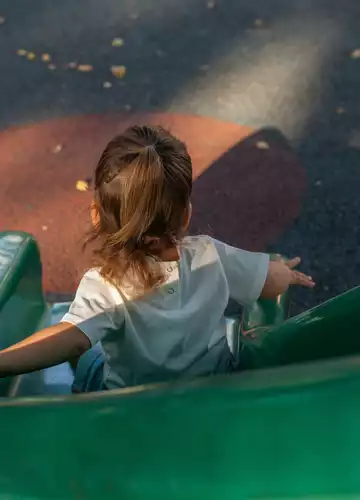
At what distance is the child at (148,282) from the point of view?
0.96m

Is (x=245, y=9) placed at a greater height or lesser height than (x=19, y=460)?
lesser

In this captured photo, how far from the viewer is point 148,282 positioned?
39.9 inches

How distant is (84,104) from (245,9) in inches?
39.1

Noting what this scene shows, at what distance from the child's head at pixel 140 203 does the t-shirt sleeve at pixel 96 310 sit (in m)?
0.02

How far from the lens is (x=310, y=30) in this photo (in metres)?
3.19

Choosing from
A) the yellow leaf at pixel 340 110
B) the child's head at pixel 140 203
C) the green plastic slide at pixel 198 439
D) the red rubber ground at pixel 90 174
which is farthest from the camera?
the yellow leaf at pixel 340 110

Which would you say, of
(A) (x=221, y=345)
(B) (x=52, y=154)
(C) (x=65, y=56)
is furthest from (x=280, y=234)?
(C) (x=65, y=56)

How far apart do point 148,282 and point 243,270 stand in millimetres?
196

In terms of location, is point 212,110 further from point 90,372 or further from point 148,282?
point 148,282

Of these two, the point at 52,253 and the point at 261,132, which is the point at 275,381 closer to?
the point at 52,253

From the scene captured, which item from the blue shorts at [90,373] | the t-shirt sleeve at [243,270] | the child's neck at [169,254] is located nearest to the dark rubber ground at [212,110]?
the blue shorts at [90,373]

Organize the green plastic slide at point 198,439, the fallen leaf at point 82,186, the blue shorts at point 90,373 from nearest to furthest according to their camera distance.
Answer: the green plastic slide at point 198,439, the blue shorts at point 90,373, the fallen leaf at point 82,186

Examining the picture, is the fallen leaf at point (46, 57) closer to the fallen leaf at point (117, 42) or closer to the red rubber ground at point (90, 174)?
the fallen leaf at point (117, 42)

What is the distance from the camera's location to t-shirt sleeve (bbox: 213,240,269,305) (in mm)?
1130
